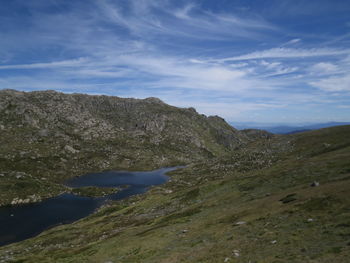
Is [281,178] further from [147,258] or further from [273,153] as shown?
[273,153]

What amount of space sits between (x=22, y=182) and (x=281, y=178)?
169 metres

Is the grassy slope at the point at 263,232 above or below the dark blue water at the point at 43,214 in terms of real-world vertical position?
above

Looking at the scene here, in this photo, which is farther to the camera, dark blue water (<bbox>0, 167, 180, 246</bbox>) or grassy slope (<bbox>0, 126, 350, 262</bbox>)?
dark blue water (<bbox>0, 167, 180, 246</bbox>)

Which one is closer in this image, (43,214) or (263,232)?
(263,232)

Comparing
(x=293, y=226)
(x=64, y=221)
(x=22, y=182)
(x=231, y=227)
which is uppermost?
(x=293, y=226)

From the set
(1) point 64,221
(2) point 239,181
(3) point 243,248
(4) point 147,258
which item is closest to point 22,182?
(1) point 64,221

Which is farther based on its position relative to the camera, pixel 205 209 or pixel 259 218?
pixel 205 209

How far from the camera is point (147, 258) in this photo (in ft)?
117

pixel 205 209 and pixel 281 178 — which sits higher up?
pixel 281 178

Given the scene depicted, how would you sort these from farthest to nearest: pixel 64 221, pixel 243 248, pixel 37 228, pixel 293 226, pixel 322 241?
pixel 64 221
pixel 37 228
pixel 293 226
pixel 243 248
pixel 322 241

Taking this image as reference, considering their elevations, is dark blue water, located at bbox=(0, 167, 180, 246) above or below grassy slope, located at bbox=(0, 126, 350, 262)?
below

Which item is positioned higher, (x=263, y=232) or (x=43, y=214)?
(x=263, y=232)

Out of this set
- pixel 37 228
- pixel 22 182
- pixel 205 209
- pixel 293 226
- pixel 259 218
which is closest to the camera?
pixel 293 226

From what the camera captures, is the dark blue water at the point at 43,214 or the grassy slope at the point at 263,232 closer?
the grassy slope at the point at 263,232
